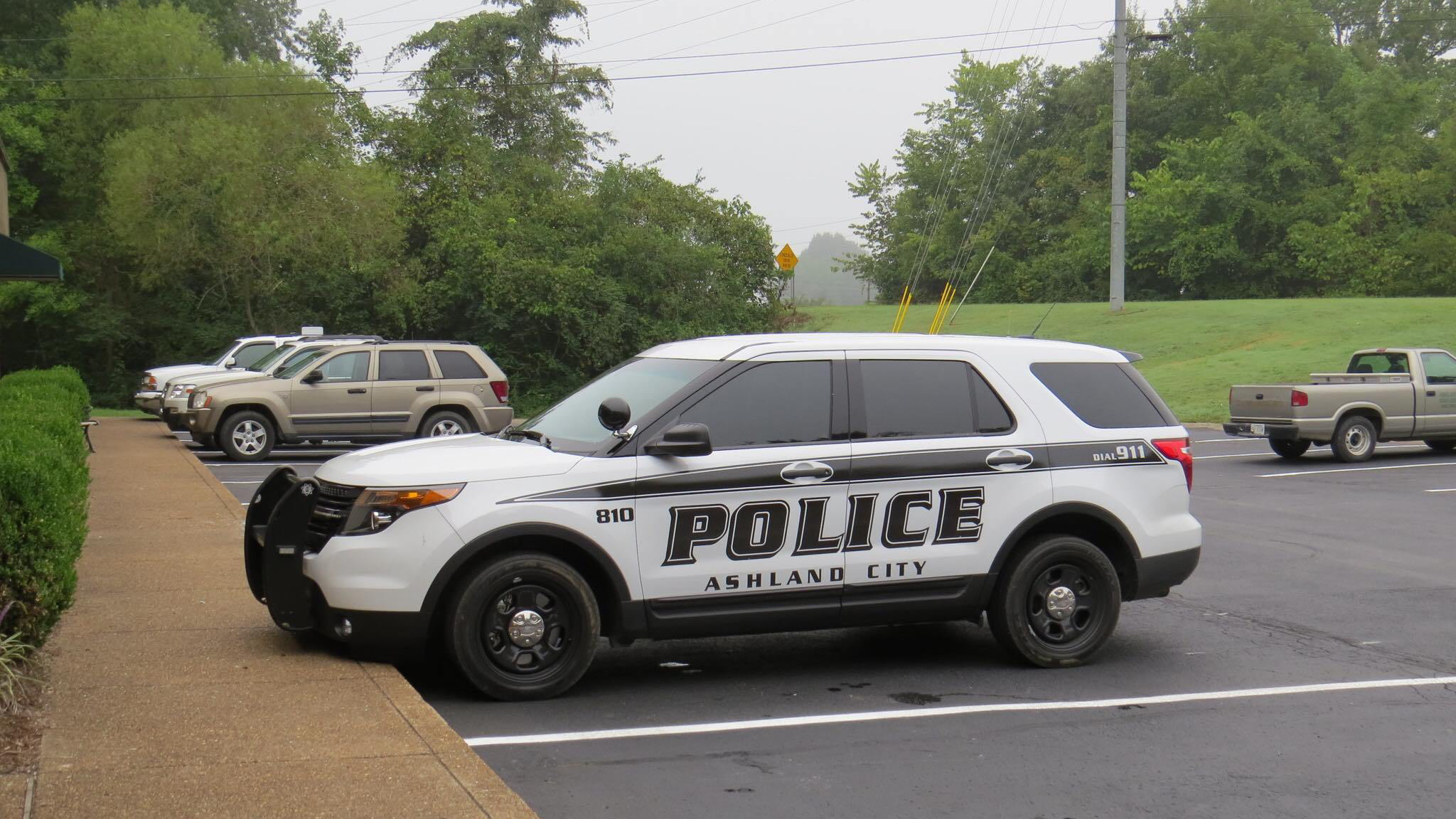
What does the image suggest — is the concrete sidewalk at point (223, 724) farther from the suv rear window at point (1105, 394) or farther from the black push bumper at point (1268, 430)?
the black push bumper at point (1268, 430)

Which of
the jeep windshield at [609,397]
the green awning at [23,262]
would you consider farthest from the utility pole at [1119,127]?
the jeep windshield at [609,397]

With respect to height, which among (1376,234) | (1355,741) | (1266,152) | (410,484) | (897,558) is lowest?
(1355,741)

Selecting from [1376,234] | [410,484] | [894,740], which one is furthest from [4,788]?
[1376,234]

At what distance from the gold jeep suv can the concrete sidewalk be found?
1094cm

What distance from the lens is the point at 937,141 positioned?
86.3m

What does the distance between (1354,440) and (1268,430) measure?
136 cm

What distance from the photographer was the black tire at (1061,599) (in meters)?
7.32

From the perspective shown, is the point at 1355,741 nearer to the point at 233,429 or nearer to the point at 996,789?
the point at 996,789

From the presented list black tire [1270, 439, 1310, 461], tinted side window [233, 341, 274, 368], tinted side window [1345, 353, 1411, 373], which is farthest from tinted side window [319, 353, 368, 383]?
tinted side window [1345, 353, 1411, 373]

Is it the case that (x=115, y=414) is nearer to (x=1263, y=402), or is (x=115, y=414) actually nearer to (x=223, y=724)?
(x=1263, y=402)

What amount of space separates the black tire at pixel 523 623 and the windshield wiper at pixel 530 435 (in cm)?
77

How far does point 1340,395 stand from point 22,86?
3945 centimetres

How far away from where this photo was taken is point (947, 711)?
21.6 feet

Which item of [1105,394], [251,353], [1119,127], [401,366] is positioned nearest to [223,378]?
[401,366]
